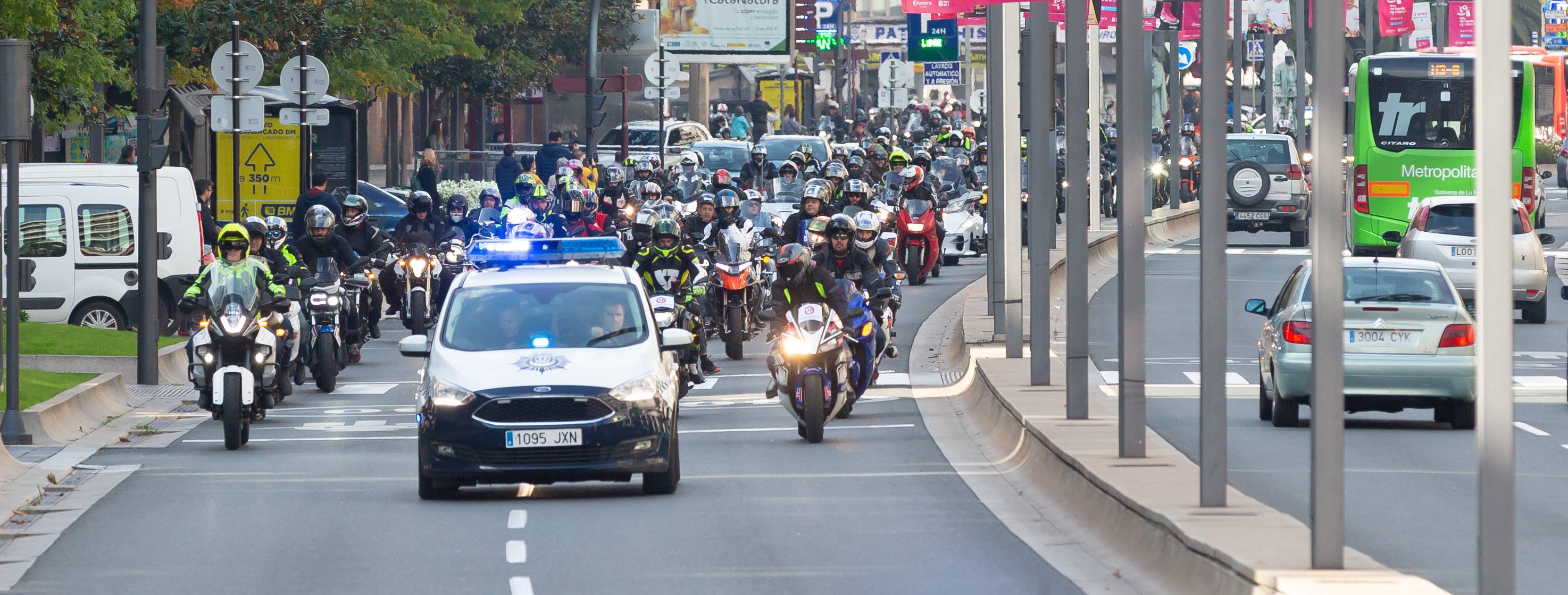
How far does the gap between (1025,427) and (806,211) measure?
11.2 meters

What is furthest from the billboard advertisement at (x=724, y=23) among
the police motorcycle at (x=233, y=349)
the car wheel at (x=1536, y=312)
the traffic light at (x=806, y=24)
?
the police motorcycle at (x=233, y=349)

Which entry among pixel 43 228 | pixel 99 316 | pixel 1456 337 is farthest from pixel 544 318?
pixel 99 316

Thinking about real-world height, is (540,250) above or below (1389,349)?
above

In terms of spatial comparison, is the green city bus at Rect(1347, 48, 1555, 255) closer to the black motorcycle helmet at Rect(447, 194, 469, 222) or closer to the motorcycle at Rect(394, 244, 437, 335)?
the black motorcycle helmet at Rect(447, 194, 469, 222)

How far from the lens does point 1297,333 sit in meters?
18.9

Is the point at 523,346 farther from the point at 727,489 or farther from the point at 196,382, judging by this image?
the point at 196,382

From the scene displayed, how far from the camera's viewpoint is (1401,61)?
39531 mm

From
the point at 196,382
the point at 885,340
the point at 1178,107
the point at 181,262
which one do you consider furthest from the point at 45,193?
the point at 1178,107

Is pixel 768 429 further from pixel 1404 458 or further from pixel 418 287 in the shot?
pixel 418 287

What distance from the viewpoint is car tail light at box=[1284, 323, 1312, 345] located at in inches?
742

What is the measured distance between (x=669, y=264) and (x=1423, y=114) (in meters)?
18.7

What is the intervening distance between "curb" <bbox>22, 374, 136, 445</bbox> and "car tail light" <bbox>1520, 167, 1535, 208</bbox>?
79.8ft

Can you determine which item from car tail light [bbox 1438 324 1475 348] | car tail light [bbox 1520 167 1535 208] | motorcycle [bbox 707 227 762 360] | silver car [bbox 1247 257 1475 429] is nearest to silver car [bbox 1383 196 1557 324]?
car tail light [bbox 1520 167 1535 208]

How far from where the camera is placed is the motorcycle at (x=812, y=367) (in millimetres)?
18328
